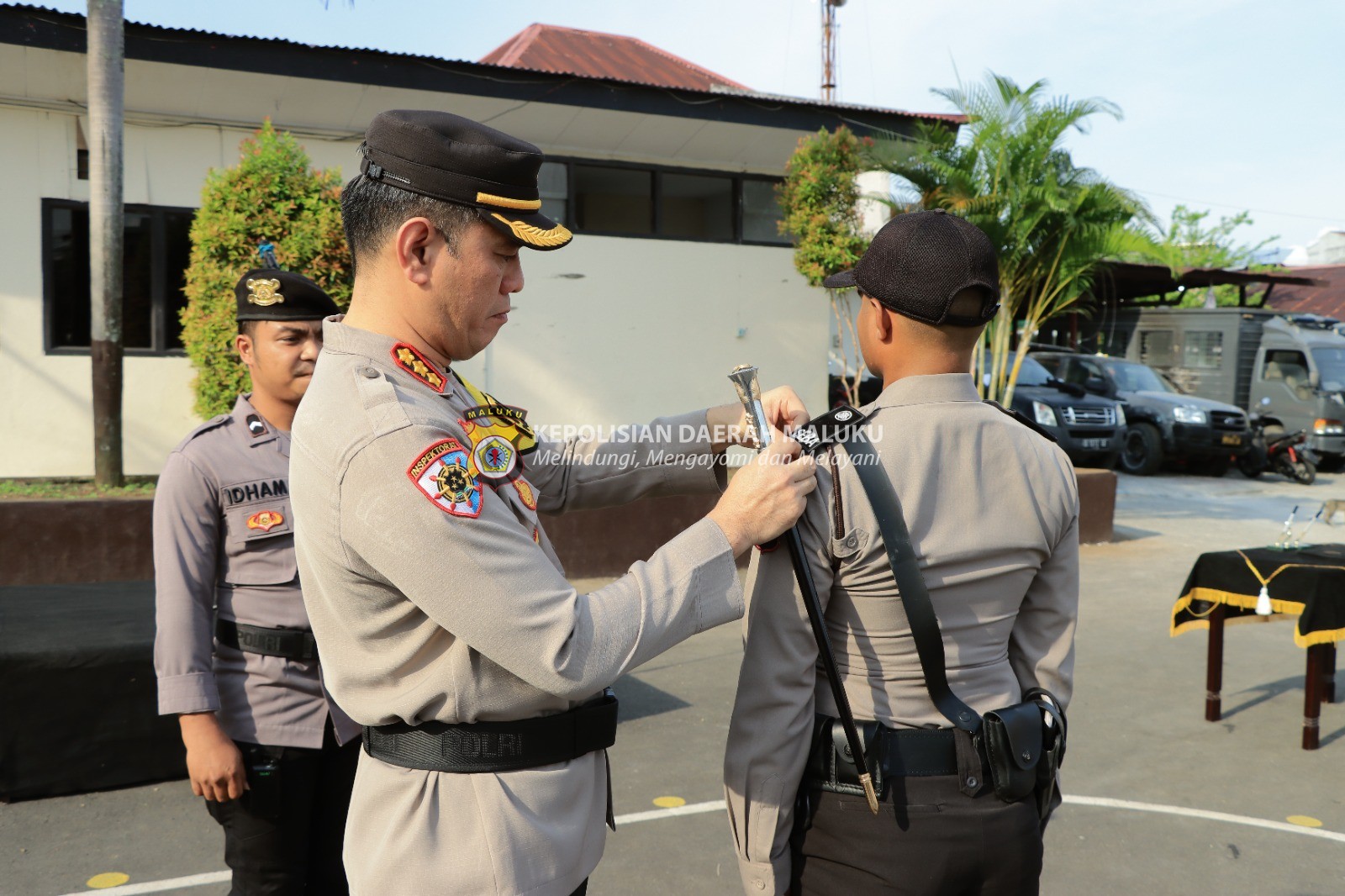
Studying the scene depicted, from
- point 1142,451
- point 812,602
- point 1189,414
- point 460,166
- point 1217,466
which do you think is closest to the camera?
point 460,166

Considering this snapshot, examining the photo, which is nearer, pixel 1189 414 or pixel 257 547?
pixel 257 547

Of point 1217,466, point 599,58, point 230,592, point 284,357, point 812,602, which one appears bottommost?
point 1217,466

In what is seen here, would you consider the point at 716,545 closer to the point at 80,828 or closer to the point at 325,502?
the point at 325,502

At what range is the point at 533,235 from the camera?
1571 millimetres

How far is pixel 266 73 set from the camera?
8.52 meters

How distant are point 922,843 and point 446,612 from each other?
1.01m

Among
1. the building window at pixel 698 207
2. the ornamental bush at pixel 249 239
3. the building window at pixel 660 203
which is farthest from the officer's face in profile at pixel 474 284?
the building window at pixel 698 207

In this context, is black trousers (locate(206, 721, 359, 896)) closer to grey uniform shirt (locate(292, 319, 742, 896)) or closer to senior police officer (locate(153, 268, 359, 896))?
senior police officer (locate(153, 268, 359, 896))

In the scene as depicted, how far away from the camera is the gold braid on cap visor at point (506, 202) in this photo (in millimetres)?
1549

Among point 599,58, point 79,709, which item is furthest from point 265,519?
point 599,58

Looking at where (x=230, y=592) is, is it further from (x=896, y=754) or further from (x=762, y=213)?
(x=762, y=213)

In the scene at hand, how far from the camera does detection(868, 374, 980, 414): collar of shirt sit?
197cm

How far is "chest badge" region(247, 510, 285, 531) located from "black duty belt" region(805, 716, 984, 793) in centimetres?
152

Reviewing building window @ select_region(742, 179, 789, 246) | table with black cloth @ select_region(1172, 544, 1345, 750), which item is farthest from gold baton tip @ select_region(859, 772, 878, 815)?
building window @ select_region(742, 179, 789, 246)
